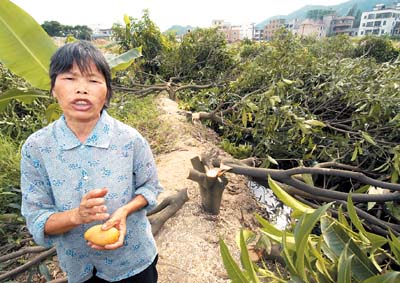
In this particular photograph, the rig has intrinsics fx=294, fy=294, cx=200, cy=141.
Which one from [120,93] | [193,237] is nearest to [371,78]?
[193,237]

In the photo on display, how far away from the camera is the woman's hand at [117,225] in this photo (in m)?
0.92

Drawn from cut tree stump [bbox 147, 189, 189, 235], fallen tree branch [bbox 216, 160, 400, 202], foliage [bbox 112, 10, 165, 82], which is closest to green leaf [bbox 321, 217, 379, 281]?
fallen tree branch [bbox 216, 160, 400, 202]

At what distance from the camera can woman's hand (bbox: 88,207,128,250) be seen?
923mm

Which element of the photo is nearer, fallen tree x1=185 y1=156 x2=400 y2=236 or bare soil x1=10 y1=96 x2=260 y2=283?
bare soil x1=10 y1=96 x2=260 y2=283

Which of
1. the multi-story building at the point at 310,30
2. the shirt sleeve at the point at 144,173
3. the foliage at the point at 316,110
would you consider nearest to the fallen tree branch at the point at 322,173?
the foliage at the point at 316,110

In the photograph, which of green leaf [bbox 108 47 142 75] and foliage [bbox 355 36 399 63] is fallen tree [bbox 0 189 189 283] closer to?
green leaf [bbox 108 47 142 75]

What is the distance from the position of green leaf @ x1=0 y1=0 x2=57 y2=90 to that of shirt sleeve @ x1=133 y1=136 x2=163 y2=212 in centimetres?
137

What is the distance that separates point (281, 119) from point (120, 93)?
3241 millimetres

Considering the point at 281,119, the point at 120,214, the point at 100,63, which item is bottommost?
the point at 281,119

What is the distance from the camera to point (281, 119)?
286 centimetres

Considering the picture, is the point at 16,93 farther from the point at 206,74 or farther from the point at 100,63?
the point at 206,74

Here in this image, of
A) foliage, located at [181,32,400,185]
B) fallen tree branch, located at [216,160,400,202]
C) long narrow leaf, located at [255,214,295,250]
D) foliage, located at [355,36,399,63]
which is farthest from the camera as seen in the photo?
foliage, located at [355,36,399,63]

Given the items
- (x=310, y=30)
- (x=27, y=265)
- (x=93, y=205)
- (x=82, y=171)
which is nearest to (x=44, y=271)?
(x=27, y=265)

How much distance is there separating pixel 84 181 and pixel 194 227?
133 cm
